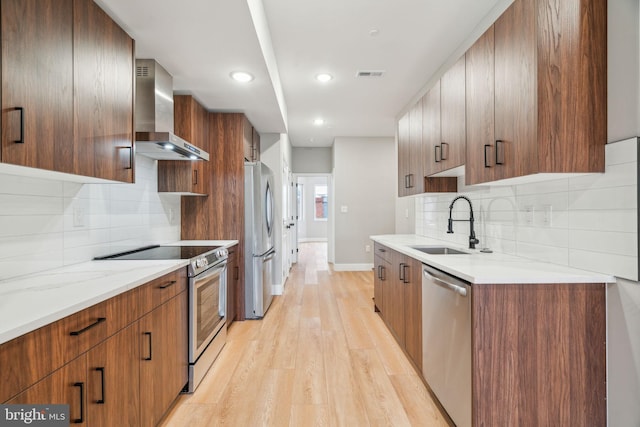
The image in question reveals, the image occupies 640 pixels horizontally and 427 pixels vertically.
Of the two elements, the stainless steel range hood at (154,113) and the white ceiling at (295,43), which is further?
the stainless steel range hood at (154,113)

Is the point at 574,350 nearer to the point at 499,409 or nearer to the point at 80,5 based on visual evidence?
the point at 499,409

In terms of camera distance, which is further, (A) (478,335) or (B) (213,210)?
(B) (213,210)

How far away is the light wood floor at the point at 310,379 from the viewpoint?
6.11ft

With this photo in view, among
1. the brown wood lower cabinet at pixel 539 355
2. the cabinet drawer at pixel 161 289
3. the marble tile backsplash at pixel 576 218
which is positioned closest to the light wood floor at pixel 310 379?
the brown wood lower cabinet at pixel 539 355

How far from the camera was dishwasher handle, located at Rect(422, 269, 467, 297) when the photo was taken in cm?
152

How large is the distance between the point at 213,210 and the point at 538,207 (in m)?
2.94

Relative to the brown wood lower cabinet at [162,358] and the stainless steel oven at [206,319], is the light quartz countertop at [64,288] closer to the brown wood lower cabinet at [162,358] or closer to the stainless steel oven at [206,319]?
the brown wood lower cabinet at [162,358]

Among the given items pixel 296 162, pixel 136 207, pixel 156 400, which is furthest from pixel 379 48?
pixel 296 162

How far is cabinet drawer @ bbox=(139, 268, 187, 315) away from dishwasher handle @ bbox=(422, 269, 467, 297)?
4.92 feet

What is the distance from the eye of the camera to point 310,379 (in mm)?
2279

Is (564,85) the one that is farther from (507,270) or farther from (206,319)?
(206,319)

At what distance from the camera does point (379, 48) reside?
296cm

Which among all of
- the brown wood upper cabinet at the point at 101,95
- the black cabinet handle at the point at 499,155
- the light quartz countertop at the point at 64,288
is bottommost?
the light quartz countertop at the point at 64,288

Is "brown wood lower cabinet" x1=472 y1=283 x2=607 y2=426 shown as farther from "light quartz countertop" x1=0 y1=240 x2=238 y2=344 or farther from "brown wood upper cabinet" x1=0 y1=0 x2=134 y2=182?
"brown wood upper cabinet" x1=0 y1=0 x2=134 y2=182
